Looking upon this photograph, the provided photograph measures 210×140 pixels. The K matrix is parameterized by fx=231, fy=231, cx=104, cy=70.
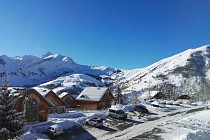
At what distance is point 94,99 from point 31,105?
2835cm

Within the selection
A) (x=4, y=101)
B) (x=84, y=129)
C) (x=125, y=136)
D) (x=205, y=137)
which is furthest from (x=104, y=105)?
(x=4, y=101)

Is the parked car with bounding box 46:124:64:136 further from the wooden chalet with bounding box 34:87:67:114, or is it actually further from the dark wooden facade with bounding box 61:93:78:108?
the dark wooden facade with bounding box 61:93:78:108

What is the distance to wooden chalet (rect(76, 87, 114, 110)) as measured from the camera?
221ft

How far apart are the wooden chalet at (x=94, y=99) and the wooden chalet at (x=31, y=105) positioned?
24591 millimetres

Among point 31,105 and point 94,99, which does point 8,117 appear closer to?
point 31,105

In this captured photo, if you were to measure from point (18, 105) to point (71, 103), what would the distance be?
35.9m

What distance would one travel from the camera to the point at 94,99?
67688mm

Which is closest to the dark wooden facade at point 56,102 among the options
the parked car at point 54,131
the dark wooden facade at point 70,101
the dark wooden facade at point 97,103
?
the dark wooden facade at point 97,103

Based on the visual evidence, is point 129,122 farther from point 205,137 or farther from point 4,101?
point 4,101

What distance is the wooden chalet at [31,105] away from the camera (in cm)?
3981

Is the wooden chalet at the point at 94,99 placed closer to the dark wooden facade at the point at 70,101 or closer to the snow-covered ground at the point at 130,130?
the dark wooden facade at the point at 70,101

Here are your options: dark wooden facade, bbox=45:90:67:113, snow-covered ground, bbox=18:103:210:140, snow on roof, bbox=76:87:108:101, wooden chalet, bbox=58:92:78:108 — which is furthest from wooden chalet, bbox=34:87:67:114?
wooden chalet, bbox=58:92:78:108

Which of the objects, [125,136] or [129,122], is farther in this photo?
[129,122]

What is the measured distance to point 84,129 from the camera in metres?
39.8
